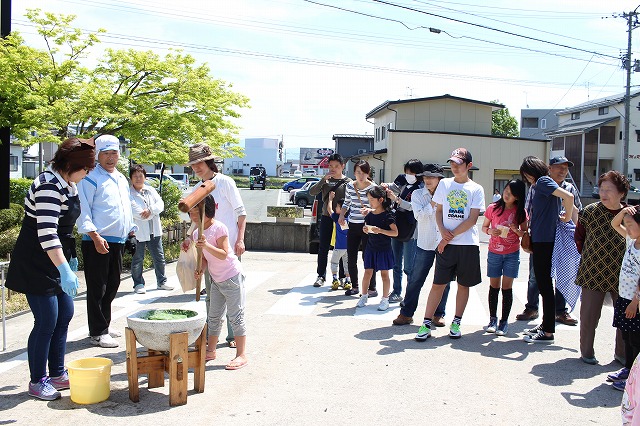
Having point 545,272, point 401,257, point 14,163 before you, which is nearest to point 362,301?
point 401,257

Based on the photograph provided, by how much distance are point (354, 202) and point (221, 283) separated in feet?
11.7

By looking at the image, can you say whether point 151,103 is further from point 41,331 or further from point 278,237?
point 41,331

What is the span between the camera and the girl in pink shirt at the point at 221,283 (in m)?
5.45

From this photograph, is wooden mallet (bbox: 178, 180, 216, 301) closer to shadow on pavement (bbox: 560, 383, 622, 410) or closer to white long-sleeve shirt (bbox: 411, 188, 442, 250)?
white long-sleeve shirt (bbox: 411, 188, 442, 250)

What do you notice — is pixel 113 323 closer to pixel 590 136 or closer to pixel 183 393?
pixel 183 393

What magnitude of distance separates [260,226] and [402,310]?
299 inches

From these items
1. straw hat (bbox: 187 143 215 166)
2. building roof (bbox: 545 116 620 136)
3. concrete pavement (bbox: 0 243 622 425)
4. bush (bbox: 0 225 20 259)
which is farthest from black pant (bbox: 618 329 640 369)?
building roof (bbox: 545 116 620 136)

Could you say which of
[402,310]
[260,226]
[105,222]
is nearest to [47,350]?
[105,222]

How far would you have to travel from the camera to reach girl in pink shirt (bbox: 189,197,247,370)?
17.9 feet

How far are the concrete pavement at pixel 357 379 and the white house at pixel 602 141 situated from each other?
54208 millimetres

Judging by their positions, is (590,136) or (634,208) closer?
(634,208)

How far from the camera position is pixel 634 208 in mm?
5238

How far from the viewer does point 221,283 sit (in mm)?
5652

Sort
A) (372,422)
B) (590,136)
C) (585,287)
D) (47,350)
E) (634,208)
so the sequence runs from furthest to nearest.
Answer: (590,136) → (585,287) → (634,208) → (47,350) → (372,422)
